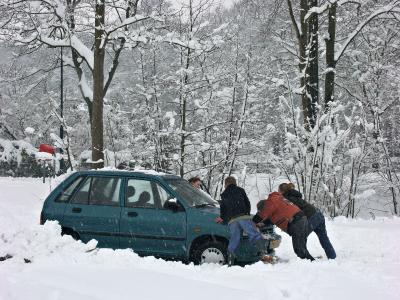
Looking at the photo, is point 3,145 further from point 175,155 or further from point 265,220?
point 265,220

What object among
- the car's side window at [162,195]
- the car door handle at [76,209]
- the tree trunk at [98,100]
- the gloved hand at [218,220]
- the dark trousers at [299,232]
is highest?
the tree trunk at [98,100]

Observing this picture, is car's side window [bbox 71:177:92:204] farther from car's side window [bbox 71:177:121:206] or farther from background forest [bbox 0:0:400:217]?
background forest [bbox 0:0:400:217]

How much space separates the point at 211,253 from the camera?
7934 millimetres

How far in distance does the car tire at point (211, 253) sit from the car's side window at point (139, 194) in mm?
1049

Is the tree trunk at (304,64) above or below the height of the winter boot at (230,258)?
above

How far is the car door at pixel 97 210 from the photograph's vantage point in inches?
326

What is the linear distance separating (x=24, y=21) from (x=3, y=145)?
757 inches

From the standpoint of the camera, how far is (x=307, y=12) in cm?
1641

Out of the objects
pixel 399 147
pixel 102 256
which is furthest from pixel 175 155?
pixel 399 147

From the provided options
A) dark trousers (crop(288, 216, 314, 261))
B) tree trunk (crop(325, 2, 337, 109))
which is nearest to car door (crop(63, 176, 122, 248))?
dark trousers (crop(288, 216, 314, 261))

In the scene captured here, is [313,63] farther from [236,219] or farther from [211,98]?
[236,219]

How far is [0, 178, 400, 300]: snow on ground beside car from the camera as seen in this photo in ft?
17.8

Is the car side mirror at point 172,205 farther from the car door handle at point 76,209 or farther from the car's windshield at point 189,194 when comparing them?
the car door handle at point 76,209

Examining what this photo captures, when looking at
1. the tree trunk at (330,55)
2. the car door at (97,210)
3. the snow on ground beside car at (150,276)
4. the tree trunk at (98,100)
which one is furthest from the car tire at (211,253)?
the tree trunk at (330,55)
